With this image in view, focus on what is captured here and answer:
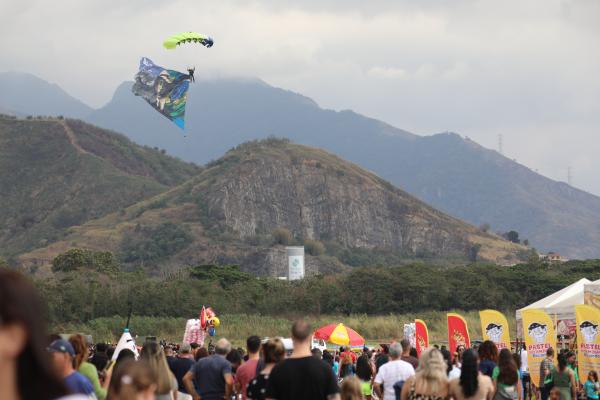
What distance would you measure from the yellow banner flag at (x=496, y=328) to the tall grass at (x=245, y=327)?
28864mm

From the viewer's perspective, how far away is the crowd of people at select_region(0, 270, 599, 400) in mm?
2629

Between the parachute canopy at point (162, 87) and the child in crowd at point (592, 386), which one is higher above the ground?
the parachute canopy at point (162, 87)

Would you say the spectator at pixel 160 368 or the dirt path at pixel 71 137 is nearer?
the spectator at pixel 160 368

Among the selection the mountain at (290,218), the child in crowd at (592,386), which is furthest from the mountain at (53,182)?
the child in crowd at (592,386)

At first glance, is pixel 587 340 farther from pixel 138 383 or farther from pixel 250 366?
pixel 138 383

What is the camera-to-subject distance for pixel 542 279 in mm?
68812

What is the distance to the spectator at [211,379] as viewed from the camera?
34.7 ft

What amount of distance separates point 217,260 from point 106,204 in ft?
103

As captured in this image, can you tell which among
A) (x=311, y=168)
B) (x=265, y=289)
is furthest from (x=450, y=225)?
(x=265, y=289)

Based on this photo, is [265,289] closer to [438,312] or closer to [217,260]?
[438,312]

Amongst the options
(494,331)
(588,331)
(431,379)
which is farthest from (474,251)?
(431,379)

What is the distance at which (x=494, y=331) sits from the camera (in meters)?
19.8

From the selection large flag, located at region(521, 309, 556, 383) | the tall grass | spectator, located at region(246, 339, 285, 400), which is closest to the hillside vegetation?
the tall grass

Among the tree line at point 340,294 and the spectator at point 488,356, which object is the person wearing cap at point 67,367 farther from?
the tree line at point 340,294
